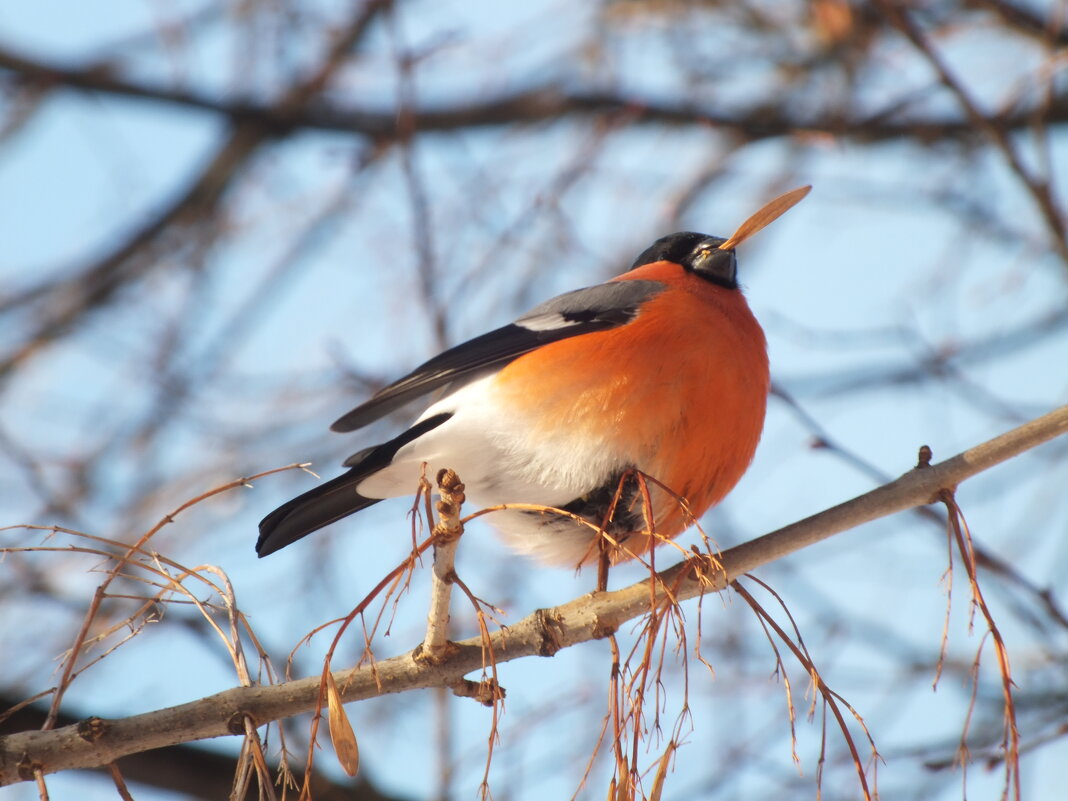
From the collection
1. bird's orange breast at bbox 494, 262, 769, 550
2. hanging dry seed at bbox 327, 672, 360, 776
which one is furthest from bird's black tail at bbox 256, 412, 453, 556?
hanging dry seed at bbox 327, 672, 360, 776

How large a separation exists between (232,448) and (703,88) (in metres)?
2.63

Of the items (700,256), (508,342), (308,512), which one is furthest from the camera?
(700,256)

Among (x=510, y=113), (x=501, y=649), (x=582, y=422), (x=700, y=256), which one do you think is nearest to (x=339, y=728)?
(x=501, y=649)

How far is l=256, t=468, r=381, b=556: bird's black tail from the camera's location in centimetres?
266

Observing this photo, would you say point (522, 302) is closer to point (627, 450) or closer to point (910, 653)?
point (910, 653)

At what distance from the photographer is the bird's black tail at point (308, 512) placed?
266 cm

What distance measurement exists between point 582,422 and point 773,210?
2.29 feet

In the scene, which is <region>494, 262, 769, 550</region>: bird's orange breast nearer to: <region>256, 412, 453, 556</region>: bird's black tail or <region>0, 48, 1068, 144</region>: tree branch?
<region>256, 412, 453, 556</region>: bird's black tail

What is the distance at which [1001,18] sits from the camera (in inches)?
165

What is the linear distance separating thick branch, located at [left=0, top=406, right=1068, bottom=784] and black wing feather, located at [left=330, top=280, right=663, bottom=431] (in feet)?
2.81

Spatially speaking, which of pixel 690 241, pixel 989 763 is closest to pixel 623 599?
pixel 989 763

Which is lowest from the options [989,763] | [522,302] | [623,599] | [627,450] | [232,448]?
[989,763]

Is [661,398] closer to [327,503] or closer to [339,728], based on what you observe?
[327,503]

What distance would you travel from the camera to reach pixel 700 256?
130 inches
